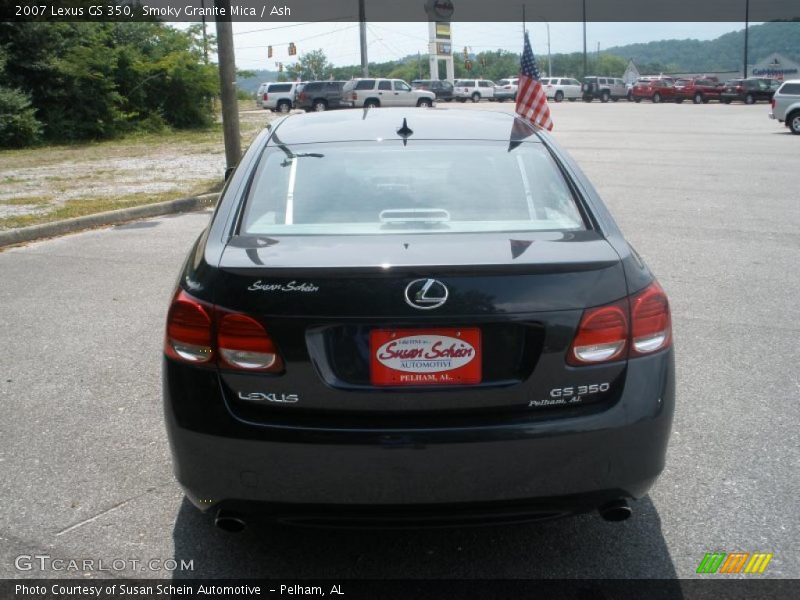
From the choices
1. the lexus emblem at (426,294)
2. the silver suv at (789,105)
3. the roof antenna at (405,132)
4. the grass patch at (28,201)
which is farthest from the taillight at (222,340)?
the silver suv at (789,105)

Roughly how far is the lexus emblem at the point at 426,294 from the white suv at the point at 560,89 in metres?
68.0

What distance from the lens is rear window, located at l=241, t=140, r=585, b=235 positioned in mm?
3496

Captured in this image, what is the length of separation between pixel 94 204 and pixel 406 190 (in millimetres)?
9945

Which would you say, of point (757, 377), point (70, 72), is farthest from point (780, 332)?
point (70, 72)

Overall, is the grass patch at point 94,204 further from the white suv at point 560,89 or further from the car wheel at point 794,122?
the white suv at point 560,89

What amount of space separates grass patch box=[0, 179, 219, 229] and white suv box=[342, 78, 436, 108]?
33579mm

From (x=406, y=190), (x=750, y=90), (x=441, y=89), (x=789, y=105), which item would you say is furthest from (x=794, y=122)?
(x=441, y=89)

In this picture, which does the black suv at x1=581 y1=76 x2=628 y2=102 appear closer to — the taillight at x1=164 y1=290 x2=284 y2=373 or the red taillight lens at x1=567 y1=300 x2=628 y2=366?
the red taillight lens at x1=567 y1=300 x2=628 y2=366

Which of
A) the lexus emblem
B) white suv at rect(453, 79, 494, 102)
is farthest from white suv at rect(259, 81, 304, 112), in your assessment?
the lexus emblem

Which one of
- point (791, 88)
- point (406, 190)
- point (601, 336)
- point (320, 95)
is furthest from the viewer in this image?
point (320, 95)

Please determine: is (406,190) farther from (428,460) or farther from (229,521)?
(229,521)

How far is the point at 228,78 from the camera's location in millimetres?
14078

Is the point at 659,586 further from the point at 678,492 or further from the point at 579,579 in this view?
the point at 678,492

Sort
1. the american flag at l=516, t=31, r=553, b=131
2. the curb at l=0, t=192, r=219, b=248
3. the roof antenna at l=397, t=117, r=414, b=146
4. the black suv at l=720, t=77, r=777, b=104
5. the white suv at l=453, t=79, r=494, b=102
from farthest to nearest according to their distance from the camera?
the white suv at l=453, t=79, r=494, b=102
the black suv at l=720, t=77, r=777, b=104
the american flag at l=516, t=31, r=553, b=131
the curb at l=0, t=192, r=219, b=248
the roof antenna at l=397, t=117, r=414, b=146
